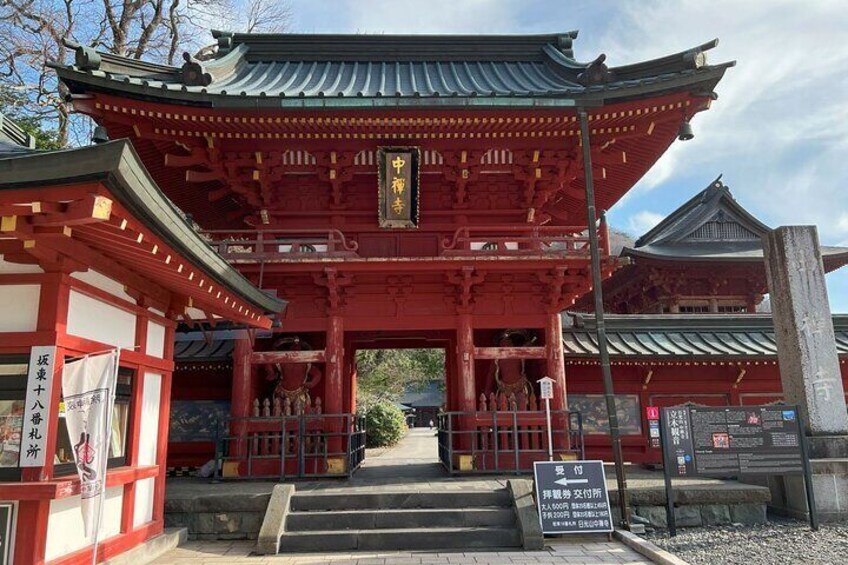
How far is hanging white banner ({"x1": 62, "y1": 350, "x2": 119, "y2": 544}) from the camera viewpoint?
16.7 feet

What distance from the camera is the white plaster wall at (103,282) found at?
223 inches

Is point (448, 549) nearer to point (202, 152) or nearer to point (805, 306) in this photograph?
point (805, 306)

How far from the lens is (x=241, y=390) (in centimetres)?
1055

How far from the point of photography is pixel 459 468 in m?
10.4

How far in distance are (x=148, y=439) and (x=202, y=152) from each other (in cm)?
551

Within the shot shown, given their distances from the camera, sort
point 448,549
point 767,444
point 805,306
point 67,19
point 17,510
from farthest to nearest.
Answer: point 67,19
point 805,306
point 767,444
point 448,549
point 17,510

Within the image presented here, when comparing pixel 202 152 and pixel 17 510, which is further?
pixel 202 152

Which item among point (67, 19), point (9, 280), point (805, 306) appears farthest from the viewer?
point (67, 19)

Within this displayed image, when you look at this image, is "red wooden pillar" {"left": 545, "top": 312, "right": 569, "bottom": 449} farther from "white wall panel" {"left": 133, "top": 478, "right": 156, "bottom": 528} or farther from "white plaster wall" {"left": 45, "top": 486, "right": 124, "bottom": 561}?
"white plaster wall" {"left": 45, "top": 486, "right": 124, "bottom": 561}

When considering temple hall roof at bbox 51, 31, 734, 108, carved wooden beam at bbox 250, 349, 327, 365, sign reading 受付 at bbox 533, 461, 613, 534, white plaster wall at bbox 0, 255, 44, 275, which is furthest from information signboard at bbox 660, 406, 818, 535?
white plaster wall at bbox 0, 255, 44, 275

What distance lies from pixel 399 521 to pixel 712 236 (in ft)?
47.3

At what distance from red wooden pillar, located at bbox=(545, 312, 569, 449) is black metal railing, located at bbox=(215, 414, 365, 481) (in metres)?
4.01

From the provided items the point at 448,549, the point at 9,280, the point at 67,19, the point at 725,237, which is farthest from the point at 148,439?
the point at 725,237

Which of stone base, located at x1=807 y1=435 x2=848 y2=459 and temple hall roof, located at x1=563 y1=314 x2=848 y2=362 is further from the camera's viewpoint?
temple hall roof, located at x1=563 y1=314 x2=848 y2=362
